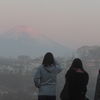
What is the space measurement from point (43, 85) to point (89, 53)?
30.3 m

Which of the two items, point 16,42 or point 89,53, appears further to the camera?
point 16,42

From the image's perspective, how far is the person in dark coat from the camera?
3.53 meters

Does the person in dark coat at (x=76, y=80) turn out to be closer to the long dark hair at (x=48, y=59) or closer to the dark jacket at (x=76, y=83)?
the dark jacket at (x=76, y=83)

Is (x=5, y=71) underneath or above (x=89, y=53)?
underneath

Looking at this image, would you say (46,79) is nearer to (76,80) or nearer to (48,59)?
(48,59)

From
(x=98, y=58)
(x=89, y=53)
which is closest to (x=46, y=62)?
(x=98, y=58)

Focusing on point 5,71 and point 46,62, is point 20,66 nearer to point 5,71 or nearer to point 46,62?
point 5,71

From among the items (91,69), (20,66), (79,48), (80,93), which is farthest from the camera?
(79,48)

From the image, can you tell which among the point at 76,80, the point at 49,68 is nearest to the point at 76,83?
the point at 76,80

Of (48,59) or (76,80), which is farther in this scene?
(48,59)

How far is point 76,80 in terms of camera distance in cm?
354

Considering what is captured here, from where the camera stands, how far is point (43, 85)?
3.85 meters

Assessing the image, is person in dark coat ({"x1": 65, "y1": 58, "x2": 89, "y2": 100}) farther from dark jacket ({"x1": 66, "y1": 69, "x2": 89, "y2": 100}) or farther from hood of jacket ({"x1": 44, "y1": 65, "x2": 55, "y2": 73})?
hood of jacket ({"x1": 44, "y1": 65, "x2": 55, "y2": 73})

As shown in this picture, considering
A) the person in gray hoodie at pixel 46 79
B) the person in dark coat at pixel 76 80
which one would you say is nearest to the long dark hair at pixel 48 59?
the person in gray hoodie at pixel 46 79
